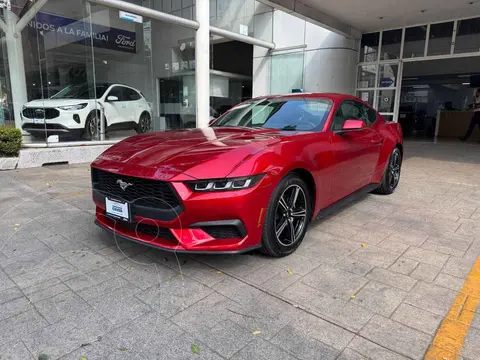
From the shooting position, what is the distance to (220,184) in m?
2.56

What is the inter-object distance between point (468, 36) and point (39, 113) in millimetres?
12345

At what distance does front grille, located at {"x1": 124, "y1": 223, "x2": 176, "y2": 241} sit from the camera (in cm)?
266

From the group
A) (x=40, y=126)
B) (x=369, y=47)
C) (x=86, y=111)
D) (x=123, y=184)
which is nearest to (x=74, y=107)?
(x=86, y=111)

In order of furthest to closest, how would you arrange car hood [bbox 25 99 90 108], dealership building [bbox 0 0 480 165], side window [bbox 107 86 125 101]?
side window [bbox 107 86 125 101] → dealership building [bbox 0 0 480 165] → car hood [bbox 25 99 90 108]

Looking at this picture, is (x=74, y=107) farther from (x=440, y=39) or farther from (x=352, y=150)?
(x=440, y=39)

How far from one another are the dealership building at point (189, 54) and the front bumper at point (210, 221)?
21.9 ft

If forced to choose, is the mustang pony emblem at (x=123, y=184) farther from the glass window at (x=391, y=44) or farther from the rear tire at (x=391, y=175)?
the glass window at (x=391, y=44)

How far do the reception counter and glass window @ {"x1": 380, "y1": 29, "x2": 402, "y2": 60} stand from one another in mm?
7135

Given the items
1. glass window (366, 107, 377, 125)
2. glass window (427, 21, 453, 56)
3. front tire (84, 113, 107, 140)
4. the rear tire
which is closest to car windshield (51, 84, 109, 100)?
front tire (84, 113, 107, 140)

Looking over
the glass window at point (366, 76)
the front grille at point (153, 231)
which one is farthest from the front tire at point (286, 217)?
the glass window at point (366, 76)

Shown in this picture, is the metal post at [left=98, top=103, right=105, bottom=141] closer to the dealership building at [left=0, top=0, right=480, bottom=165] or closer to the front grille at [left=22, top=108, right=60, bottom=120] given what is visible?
the dealership building at [left=0, top=0, right=480, bottom=165]

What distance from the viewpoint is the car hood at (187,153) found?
258 cm

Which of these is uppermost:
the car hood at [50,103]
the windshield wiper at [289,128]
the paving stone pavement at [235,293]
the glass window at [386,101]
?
the glass window at [386,101]

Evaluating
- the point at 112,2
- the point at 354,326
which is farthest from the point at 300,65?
the point at 354,326
